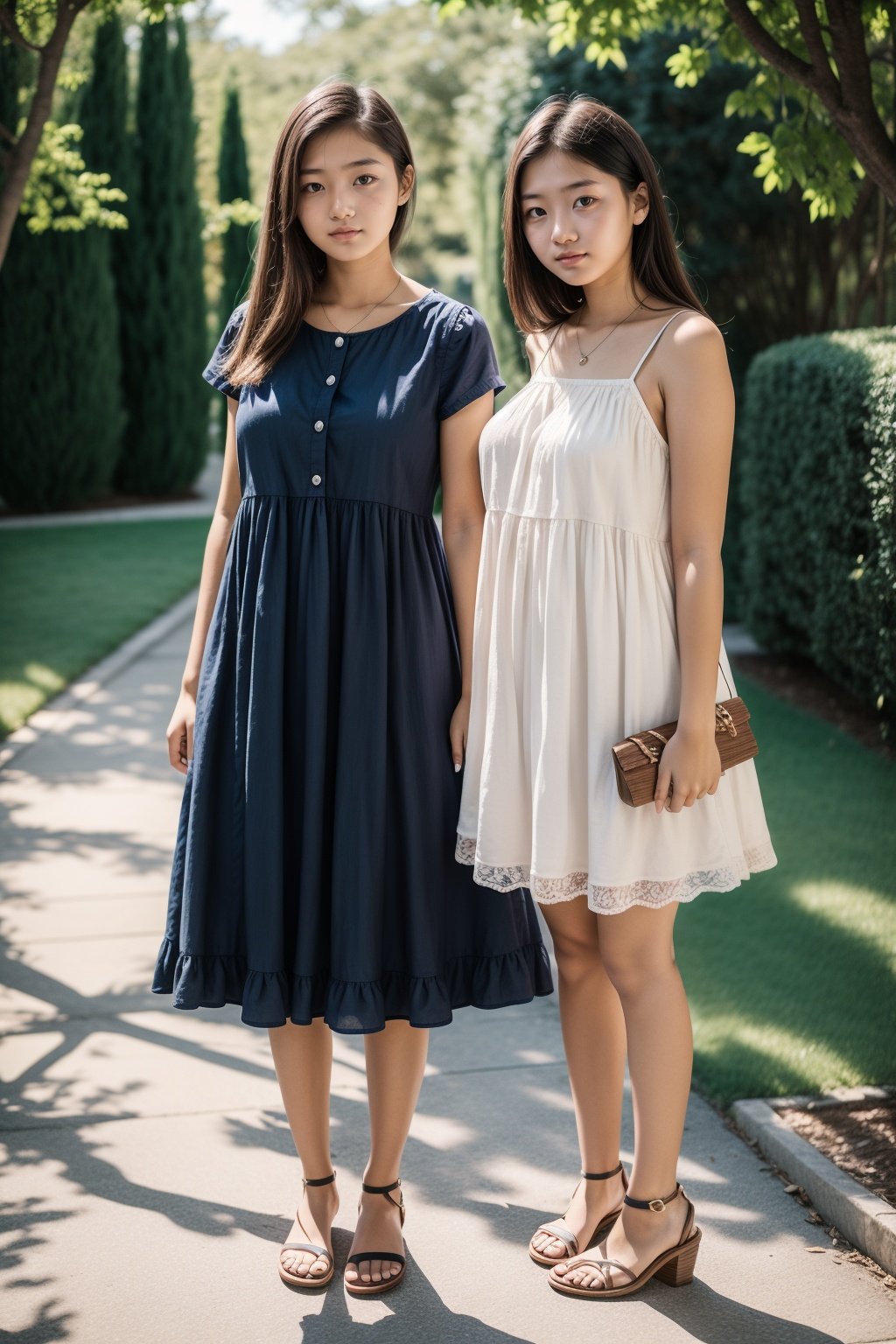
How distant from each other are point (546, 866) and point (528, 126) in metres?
1.29

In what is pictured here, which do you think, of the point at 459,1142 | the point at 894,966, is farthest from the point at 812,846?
the point at 459,1142

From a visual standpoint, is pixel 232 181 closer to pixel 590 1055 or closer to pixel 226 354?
pixel 226 354

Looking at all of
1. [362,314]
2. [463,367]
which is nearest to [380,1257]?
[463,367]

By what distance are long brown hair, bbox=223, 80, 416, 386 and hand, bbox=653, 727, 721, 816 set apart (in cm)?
102

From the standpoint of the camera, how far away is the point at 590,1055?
2.51 m

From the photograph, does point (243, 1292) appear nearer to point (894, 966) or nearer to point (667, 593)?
point (667, 593)

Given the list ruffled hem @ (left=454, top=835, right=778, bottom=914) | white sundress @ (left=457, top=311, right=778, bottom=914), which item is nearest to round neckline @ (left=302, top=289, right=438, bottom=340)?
white sundress @ (left=457, top=311, right=778, bottom=914)

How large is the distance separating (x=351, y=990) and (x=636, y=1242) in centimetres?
71

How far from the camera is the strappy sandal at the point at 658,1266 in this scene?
2416mm

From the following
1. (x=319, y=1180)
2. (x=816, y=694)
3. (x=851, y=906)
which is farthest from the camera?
(x=816, y=694)

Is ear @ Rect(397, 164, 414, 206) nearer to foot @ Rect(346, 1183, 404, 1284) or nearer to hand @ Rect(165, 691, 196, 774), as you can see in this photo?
Result: hand @ Rect(165, 691, 196, 774)

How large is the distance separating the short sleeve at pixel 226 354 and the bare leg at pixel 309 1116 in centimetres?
123

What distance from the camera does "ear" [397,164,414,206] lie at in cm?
251

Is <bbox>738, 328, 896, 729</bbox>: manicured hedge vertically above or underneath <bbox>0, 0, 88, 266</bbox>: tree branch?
underneath
